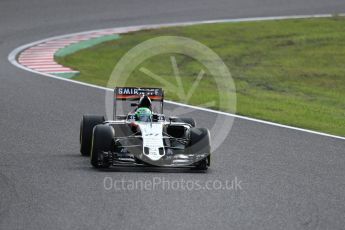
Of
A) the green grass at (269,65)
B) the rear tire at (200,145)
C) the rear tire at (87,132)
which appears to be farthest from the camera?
the green grass at (269,65)

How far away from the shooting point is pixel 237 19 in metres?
30.7

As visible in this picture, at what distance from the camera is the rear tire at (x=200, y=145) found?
11812mm

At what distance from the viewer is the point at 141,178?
36.3 feet

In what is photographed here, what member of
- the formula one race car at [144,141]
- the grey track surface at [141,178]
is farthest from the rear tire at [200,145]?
the grey track surface at [141,178]

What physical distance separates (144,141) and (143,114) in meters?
0.75

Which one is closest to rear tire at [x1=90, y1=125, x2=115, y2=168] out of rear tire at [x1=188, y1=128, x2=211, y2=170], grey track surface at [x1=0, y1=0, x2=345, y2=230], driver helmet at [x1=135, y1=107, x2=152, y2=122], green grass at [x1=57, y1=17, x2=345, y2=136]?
grey track surface at [x1=0, y1=0, x2=345, y2=230]

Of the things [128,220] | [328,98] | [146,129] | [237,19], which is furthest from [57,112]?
[237,19]

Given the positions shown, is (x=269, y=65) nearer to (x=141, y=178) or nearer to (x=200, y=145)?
(x=200, y=145)

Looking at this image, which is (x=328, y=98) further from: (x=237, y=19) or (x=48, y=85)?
(x=237, y=19)

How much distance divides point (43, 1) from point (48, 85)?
1343 cm

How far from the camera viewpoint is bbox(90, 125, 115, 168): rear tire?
11664mm

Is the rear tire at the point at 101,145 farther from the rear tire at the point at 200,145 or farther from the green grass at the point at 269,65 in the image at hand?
the green grass at the point at 269,65

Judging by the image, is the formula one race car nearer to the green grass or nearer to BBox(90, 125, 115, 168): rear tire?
BBox(90, 125, 115, 168): rear tire

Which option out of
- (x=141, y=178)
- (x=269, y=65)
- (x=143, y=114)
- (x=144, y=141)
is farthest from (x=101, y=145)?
(x=269, y=65)
